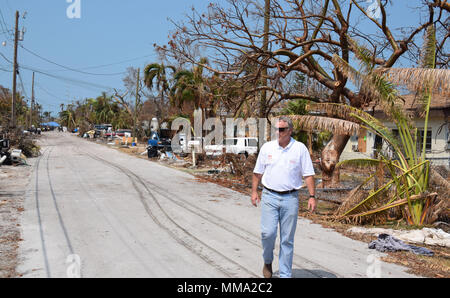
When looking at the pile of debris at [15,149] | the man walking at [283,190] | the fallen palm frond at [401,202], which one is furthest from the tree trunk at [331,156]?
the pile of debris at [15,149]

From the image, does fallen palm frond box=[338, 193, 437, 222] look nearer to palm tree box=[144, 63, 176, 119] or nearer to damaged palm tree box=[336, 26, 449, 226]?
damaged palm tree box=[336, 26, 449, 226]

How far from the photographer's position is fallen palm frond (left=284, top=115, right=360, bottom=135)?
9234mm

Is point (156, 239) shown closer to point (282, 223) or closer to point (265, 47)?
point (282, 223)

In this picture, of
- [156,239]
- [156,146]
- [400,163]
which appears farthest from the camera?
[156,146]

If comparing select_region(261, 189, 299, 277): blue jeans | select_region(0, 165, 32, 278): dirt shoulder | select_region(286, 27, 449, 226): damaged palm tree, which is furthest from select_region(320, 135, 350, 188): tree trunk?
select_region(0, 165, 32, 278): dirt shoulder

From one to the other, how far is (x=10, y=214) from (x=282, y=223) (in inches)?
260

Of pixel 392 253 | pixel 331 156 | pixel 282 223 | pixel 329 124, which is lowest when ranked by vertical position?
pixel 392 253

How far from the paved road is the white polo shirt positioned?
1294mm

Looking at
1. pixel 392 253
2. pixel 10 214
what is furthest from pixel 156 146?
pixel 392 253

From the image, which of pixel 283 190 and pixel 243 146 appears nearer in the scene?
pixel 283 190

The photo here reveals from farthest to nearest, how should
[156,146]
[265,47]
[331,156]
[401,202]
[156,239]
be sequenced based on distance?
1. [156,146]
2. [265,47]
3. [331,156]
4. [401,202]
5. [156,239]

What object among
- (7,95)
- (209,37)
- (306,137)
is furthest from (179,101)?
(7,95)

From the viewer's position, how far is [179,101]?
29109mm

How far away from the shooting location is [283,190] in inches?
193
